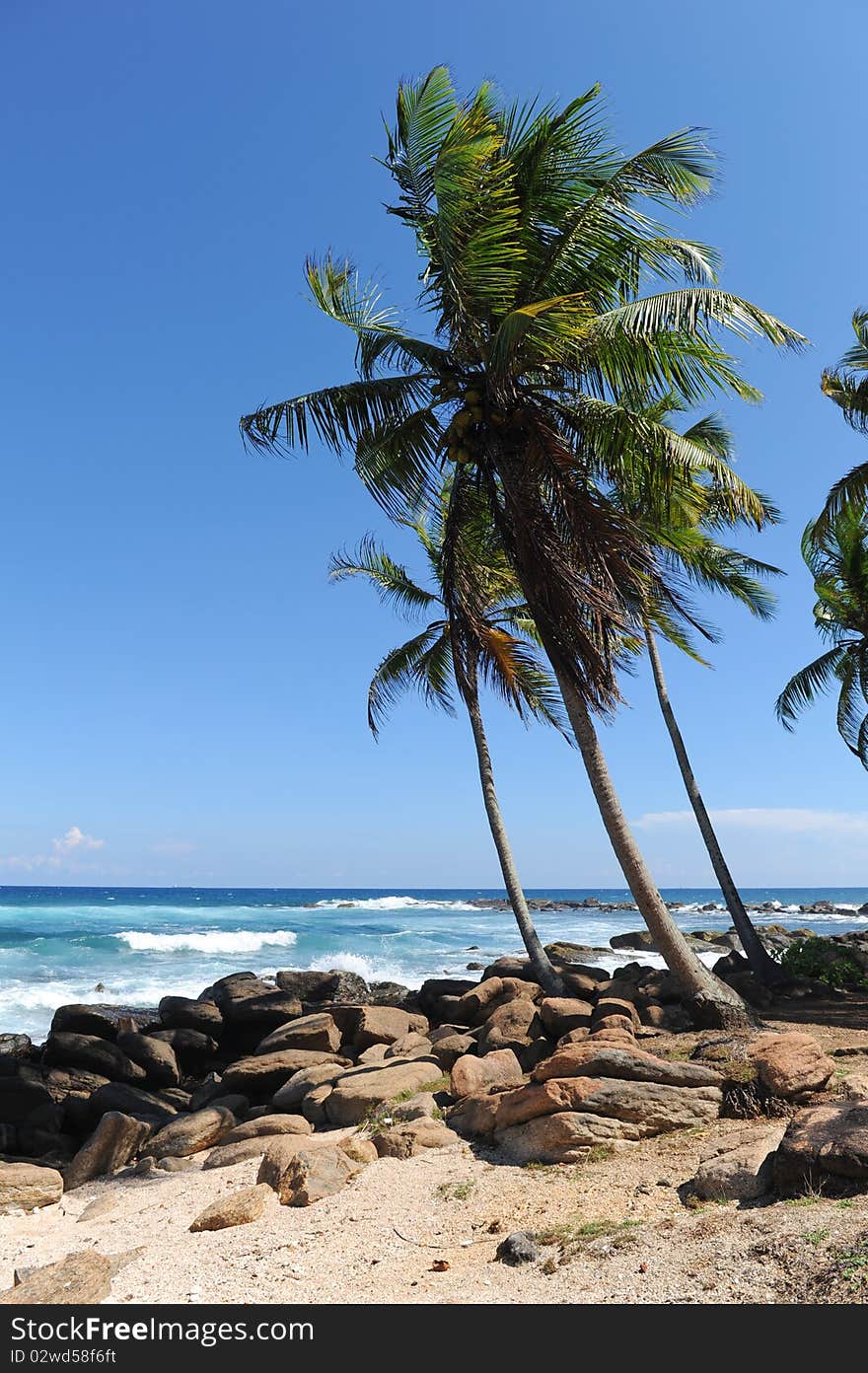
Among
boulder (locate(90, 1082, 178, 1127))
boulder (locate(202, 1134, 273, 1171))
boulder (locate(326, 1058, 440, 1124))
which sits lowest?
boulder (locate(90, 1082, 178, 1127))

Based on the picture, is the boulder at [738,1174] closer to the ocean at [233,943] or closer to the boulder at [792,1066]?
the boulder at [792,1066]

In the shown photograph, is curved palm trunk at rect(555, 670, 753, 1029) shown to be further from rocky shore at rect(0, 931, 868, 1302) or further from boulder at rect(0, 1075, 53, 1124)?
boulder at rect(0, 1075, 53, 1124)

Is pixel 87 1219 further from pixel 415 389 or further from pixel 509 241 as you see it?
pixel 509 241

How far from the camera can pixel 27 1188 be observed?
8.16 meters

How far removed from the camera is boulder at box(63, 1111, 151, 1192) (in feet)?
29.1

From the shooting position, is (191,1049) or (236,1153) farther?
(191,1049)

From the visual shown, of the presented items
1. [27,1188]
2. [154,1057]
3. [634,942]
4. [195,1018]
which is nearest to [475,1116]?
[27,1188]

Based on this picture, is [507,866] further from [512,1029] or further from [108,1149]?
[108,1149]

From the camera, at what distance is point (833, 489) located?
627 inches

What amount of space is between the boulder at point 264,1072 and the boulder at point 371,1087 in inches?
70.3

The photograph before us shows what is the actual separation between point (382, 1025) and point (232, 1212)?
7.30 m

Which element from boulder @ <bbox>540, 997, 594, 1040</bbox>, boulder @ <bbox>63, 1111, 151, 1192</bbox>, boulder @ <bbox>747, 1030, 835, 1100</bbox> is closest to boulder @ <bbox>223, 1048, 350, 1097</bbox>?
boulder @ <bbox>63, 1111, 151, 1192</bbox>

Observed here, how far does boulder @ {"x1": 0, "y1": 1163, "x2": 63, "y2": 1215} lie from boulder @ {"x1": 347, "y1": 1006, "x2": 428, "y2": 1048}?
17.6 ft

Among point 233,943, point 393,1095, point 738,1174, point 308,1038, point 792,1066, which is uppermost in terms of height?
point 792,1066
